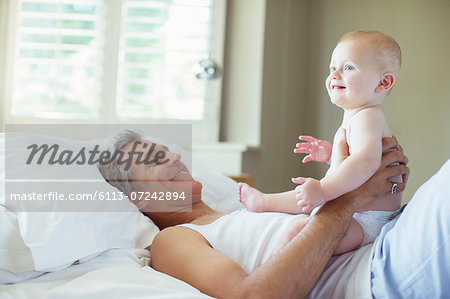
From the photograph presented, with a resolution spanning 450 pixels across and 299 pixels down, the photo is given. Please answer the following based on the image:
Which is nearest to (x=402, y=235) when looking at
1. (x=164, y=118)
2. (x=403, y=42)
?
(x=403, y=42)

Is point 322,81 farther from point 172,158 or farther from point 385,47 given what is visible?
point 385,47

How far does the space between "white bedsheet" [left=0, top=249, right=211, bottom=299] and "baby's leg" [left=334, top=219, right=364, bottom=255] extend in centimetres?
38

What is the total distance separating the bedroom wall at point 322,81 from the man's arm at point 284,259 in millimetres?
1482

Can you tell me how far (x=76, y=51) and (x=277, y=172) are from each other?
1.52 meters

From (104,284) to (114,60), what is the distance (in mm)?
2436

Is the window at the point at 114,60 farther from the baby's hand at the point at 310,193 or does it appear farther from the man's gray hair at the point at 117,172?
the baby's hand at the point at 310,193

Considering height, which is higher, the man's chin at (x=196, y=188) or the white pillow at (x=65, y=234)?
the man's chin at (x=196, y=188)

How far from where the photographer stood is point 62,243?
47.2 inches

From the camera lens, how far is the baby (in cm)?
110

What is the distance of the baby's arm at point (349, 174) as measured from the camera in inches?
42.7

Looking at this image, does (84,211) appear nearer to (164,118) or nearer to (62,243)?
(62,243)

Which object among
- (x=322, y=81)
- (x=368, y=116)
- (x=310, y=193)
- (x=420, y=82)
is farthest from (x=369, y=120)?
(x=322, y=81)

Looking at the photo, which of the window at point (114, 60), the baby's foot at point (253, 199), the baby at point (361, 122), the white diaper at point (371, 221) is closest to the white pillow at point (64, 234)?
the baby's foot at point (253, 199)

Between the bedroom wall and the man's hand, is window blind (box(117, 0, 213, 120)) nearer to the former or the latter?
the bedroom wall
